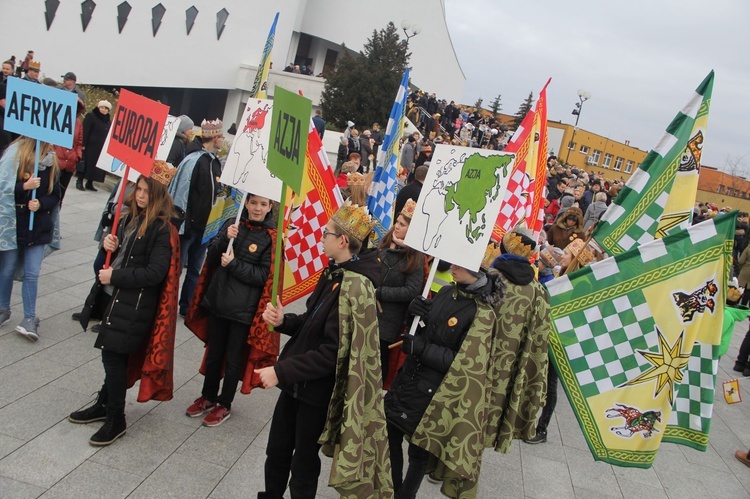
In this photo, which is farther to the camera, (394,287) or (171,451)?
(394,287)

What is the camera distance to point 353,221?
3.45 metres

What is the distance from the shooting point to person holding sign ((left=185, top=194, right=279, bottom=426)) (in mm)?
4711

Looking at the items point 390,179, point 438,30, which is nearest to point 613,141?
point 438,30

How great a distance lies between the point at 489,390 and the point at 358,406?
0.89 m

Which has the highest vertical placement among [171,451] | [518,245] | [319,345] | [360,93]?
[360,93]

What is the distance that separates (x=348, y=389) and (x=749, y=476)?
16.0 ft

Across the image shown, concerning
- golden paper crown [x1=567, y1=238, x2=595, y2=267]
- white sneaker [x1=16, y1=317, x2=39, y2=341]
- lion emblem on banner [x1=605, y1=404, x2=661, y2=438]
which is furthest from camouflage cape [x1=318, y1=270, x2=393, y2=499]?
white sneaker [x1=16, y1=317, x2=39, y2=341]

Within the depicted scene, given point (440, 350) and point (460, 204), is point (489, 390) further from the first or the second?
point (460, 204)

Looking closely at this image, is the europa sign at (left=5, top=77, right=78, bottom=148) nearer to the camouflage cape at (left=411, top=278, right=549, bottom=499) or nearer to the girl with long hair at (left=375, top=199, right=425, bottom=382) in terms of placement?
the girl with long hair at (left=375, top=199, right=425, bottom=382)

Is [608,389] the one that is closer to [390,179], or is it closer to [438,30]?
[390,179]

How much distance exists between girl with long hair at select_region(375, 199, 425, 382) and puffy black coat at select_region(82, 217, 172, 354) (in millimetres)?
1632

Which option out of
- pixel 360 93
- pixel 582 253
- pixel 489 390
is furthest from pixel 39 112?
pixel 360 93

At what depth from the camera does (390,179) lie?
793 cm

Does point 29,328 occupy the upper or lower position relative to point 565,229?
lower
